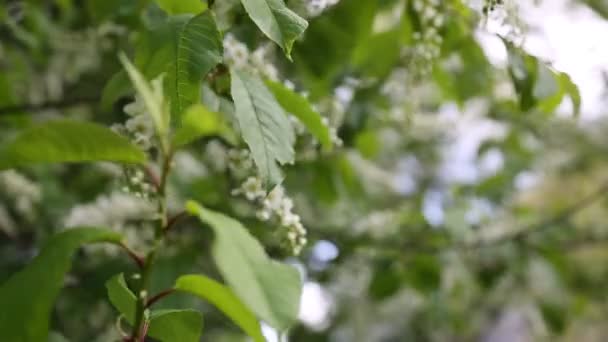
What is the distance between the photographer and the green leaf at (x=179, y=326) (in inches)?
31.5

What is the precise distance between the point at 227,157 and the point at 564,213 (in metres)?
1.66

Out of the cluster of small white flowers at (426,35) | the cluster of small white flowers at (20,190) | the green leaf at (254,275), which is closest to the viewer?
the green leaf at (254,275)

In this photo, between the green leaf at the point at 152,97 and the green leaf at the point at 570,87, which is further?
the green leaf at the point at 570,87

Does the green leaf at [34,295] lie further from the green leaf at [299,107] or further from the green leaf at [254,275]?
the green leaf at [299,107]

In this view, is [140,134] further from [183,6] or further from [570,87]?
[570,87]

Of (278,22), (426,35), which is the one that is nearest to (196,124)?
(278,22)

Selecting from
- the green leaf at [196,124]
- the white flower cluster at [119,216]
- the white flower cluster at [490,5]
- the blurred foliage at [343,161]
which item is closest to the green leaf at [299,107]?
the blurred foliage at [343,161]

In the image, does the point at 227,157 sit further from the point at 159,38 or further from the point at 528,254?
the point at 528,254

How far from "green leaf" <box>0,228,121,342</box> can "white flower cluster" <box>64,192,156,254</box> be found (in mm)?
864

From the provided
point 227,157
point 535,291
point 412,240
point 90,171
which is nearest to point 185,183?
point 90,171

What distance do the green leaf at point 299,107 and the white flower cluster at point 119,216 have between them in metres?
0.66

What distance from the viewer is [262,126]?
762 millimetres

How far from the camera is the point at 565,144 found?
3.11 m

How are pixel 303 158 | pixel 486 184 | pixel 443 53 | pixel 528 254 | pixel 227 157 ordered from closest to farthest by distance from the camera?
pixel 227 157, pixel 443 53, pixel 303 158, pixel 528 254, pixel 486 184
